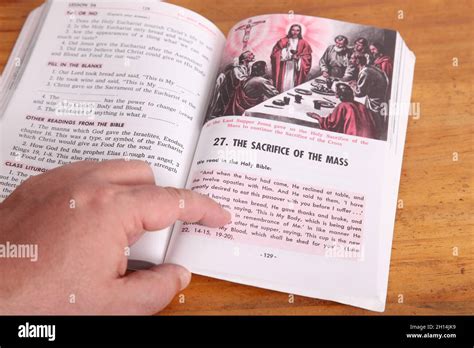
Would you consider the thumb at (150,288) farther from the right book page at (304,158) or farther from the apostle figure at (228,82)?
the apostle figure at (228,82)

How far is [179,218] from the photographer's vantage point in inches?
23.1

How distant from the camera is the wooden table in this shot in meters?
0.60

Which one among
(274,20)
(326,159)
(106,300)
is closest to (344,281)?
(326,159)

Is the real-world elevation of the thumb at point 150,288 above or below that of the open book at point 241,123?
below

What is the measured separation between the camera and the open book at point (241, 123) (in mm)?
600

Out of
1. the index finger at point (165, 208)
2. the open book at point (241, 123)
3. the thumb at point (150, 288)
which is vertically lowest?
the thumb at point (150, 288)

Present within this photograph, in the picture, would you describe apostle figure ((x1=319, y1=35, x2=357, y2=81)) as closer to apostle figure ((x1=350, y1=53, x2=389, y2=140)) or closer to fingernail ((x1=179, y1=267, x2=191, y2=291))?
apostle figure ((x1=350, y1=53, x2=389, y2=140))

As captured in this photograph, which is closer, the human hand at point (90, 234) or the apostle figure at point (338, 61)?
the human hand at point (90, 234)

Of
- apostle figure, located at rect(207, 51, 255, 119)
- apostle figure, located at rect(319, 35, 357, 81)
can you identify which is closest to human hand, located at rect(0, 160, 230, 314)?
apostle figure, located at rect(207, 51, 255, 119)

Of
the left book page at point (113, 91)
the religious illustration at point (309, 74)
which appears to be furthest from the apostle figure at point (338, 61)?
the left book page at point (113, 91)

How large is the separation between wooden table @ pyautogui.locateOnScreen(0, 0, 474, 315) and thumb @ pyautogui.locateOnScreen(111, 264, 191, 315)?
0.04 m

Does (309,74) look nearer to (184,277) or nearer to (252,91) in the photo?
(252,91)

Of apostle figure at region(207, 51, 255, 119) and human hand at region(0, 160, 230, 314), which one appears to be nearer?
human hand at region(0, 160, 230, 314)
